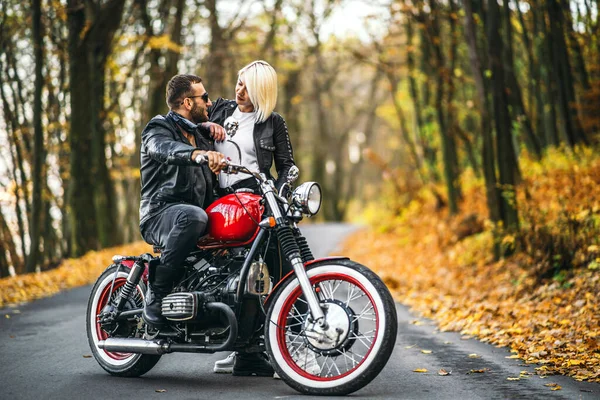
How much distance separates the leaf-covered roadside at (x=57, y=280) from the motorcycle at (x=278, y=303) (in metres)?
6.15

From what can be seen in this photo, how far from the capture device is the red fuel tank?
4.99 m

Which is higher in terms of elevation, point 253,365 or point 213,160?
point 213,160

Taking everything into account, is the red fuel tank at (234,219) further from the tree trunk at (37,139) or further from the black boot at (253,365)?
the tree trunk at (37,139)

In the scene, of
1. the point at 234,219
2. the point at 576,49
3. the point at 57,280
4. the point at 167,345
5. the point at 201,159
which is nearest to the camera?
the point at 201,159

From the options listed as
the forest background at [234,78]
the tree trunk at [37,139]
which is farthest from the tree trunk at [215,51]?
the tree trunk at [37,139]

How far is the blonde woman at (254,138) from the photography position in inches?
208

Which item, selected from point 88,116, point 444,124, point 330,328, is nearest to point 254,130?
point 330,328

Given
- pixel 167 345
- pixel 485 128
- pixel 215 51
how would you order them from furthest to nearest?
pixel 215 51, pixel 485 128, pixel 167 345

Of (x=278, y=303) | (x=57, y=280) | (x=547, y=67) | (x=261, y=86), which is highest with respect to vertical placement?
(x=547, y=67)

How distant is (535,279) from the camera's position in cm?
955

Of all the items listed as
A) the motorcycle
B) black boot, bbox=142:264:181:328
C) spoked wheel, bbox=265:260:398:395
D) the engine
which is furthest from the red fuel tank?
spoked wheel, bbox=265:260:398:395

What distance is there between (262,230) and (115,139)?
22076 mm

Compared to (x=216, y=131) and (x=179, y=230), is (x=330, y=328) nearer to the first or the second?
(x=179, y=230)

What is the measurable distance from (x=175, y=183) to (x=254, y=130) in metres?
0.68
